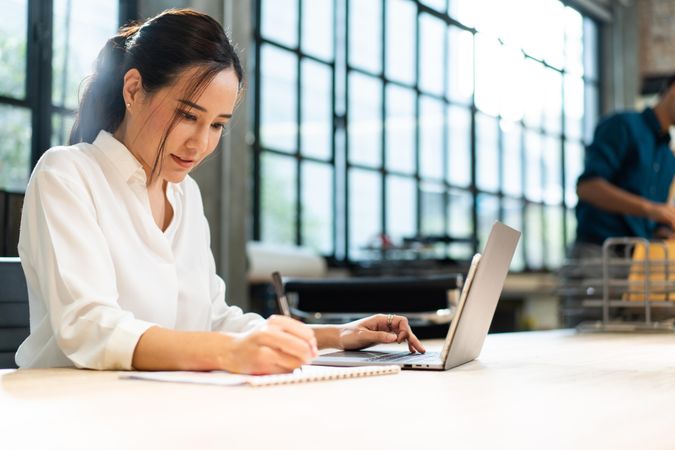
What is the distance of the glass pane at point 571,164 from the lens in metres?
10.0

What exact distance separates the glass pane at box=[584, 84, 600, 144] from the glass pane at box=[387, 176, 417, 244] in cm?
377

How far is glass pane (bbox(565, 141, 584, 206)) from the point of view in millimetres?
10047

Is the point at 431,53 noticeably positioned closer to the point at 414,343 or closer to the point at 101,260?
the point at 414,343

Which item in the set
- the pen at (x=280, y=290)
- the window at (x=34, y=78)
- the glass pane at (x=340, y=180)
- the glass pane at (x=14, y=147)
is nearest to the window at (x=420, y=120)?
the glass pane at (x=340, y=180)

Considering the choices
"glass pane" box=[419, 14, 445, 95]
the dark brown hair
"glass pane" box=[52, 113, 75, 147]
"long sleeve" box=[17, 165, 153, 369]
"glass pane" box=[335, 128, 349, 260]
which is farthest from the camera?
"glass pane" box=[419, 14, 445, 95]

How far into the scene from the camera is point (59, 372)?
3.74ft

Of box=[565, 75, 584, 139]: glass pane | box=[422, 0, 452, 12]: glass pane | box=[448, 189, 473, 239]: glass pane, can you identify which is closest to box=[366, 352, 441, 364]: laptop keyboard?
box=[448, 189, 473, 239]: glass pane

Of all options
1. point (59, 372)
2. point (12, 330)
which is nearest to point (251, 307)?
point (12, 330)

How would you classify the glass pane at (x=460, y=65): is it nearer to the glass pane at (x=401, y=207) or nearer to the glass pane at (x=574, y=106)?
the glass pane at (x=401, y=207)

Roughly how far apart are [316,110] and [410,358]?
532cm

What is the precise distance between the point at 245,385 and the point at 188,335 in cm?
16

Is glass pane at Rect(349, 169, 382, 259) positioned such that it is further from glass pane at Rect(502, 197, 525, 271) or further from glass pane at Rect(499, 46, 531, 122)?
glass pane at Rect(499, 46, 531, 122)

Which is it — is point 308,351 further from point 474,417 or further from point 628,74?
point 628,74

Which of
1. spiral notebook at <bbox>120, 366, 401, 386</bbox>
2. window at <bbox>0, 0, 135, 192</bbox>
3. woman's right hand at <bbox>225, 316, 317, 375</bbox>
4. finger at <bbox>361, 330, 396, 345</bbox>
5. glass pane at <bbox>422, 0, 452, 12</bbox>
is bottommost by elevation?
spiral notebook at <bbox>120, 366, 401, 386</bbox>
